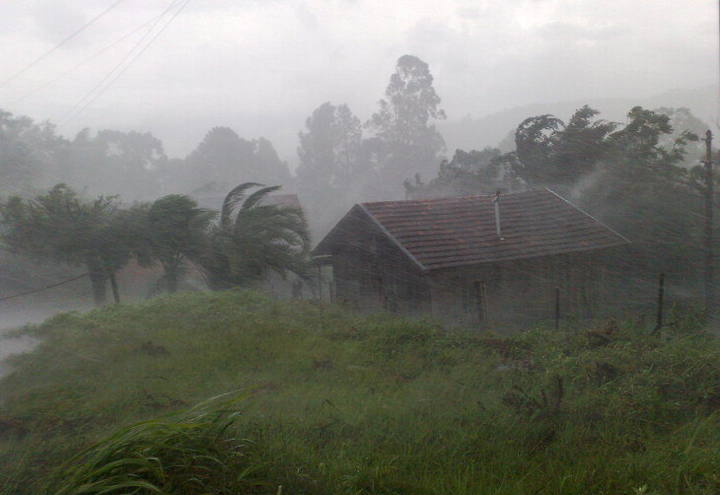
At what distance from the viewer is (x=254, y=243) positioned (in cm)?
1562

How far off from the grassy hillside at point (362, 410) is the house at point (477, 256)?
A: 355 centimetres

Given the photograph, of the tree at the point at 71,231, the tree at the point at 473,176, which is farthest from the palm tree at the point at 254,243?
the tree at the point at 473,176

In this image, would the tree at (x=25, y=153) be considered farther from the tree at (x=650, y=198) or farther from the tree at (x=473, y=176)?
the tree at (x=650, y=198)

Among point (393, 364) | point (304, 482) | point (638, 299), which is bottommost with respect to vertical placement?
point (638, 299)

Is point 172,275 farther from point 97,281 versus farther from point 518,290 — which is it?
point 518,290

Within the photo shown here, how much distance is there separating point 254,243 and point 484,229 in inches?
220

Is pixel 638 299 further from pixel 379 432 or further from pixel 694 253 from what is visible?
pixel 379 432

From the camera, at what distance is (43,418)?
5785 mm

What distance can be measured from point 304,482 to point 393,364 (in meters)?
4.08

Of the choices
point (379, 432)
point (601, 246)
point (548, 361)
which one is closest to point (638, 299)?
point (601, 246)

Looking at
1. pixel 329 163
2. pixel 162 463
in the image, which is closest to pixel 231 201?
pixel 162 463

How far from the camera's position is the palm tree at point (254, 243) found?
1569 cm

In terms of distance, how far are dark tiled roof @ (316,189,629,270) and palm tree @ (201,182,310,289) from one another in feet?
7.19

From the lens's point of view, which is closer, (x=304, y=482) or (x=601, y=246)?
(x=304, y=482)
